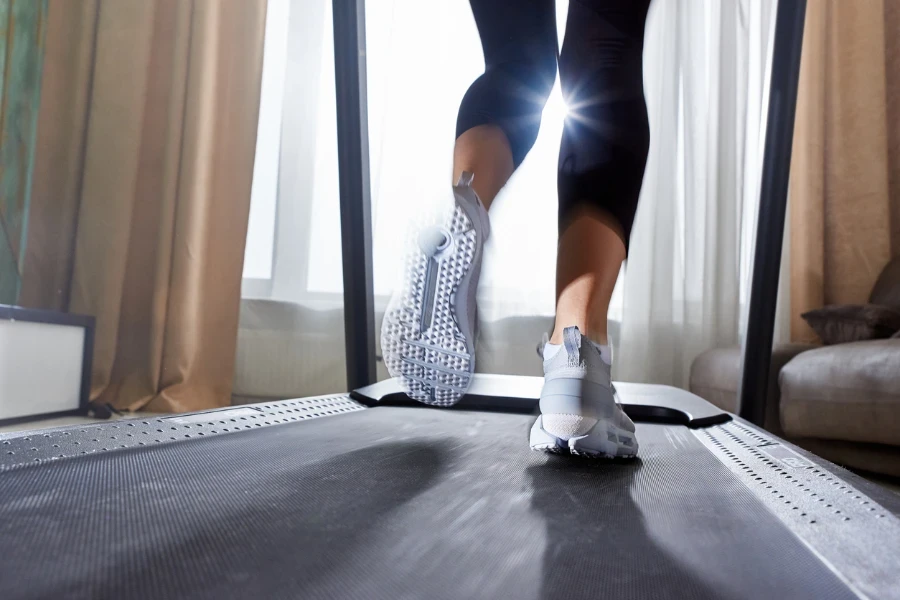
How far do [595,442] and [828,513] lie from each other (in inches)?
8.9

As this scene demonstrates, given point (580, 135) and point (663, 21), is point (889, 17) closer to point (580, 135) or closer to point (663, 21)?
point (663, 21)

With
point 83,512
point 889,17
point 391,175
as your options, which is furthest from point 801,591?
point 889,17

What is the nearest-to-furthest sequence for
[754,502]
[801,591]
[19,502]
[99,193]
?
1. [801,591]
2. [19,502]
3. [754,502]
4. [99,193]

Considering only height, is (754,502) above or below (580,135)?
below

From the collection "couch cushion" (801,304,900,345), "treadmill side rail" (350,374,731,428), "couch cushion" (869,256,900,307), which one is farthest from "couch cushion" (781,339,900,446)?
"couch cushion" (869,256,900,307)

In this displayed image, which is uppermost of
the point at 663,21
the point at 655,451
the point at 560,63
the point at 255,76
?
the point at 663,21

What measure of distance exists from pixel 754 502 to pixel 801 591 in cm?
23

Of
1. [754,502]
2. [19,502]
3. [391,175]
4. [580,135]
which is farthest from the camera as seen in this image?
[391,175]

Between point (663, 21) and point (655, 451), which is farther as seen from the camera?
point (663, 21)

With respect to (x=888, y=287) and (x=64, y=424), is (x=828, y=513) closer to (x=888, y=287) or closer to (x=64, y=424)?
(x=64, y=424)

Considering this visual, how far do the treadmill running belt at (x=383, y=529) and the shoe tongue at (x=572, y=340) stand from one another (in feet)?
0.41

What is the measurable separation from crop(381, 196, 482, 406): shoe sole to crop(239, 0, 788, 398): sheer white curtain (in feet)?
5.08

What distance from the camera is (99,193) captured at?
224 cm

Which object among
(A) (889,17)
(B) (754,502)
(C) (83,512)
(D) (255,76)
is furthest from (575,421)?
(A) (889,17)
